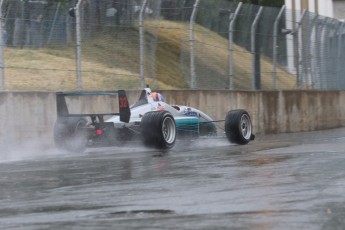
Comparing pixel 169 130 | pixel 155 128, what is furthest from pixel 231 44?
pixel 155 128

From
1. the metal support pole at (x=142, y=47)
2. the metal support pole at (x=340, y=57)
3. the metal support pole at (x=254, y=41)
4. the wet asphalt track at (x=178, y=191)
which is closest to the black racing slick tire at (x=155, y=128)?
the wet asphalt track at (x=178, y=191)

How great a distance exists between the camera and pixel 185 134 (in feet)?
56.0

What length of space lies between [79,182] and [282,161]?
3.62 meters

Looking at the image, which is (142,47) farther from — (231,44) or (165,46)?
(165,46)

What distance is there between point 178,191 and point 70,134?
688cm

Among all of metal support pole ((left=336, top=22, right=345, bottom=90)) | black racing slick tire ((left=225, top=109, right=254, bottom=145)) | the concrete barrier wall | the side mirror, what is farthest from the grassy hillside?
metal support pole ((left=336, top=22, right=345, bottom=90))

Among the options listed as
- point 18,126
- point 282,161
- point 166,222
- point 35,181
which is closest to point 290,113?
point 18,126

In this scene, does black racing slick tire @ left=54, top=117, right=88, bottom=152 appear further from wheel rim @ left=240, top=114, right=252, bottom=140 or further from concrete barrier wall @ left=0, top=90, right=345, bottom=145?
wheel rim @ left=240, top=114, right=252, bottom=140

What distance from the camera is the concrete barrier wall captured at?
666 inches

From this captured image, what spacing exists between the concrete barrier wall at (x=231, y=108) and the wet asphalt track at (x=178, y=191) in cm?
203

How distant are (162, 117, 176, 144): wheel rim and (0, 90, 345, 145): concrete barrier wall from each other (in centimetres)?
276

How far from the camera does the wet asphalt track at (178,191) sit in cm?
736

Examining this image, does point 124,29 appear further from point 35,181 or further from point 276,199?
point 276,199

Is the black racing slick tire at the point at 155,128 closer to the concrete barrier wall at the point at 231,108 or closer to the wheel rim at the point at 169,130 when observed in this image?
the wheel rim at the point at 169,130
